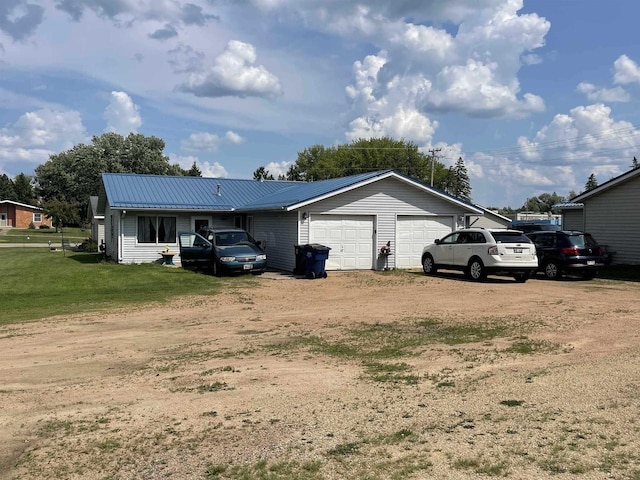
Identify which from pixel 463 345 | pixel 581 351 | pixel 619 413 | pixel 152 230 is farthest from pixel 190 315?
pixel 152 230

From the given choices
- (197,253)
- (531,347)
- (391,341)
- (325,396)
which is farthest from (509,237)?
(325,396)

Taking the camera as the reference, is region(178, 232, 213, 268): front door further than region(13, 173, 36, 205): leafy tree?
No

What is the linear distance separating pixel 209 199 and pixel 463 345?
66.6ft

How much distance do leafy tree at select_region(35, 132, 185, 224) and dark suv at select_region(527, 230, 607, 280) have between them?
62.9 meters

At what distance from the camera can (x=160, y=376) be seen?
686 centimetres

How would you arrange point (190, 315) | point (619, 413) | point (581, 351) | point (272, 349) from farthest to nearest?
point (190, 315)
point (272, 349)
point (581, 351)
point (619, 413)

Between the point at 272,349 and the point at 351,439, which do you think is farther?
the point at 272,349

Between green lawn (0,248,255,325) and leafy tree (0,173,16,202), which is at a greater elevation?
leafy tree (0,173,16,202)

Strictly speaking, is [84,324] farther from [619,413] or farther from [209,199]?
[209,199]

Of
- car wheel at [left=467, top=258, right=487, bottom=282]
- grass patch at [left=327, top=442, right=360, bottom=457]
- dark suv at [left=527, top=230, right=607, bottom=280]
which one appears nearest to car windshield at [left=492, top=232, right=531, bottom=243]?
car wheel at [left=467, top=258, right=487, bottom=282]

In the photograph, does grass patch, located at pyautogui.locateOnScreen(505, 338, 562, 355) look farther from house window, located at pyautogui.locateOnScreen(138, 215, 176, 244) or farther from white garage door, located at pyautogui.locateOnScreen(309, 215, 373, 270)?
house window, located at pyautogui.locateOnScreen(138, 215, 176, 244)

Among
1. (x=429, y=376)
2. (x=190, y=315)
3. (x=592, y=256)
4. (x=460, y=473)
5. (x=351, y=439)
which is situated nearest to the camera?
(x=460, y=473)

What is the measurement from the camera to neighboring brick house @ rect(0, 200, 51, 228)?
78.6 meters

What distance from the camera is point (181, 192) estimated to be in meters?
27.0
